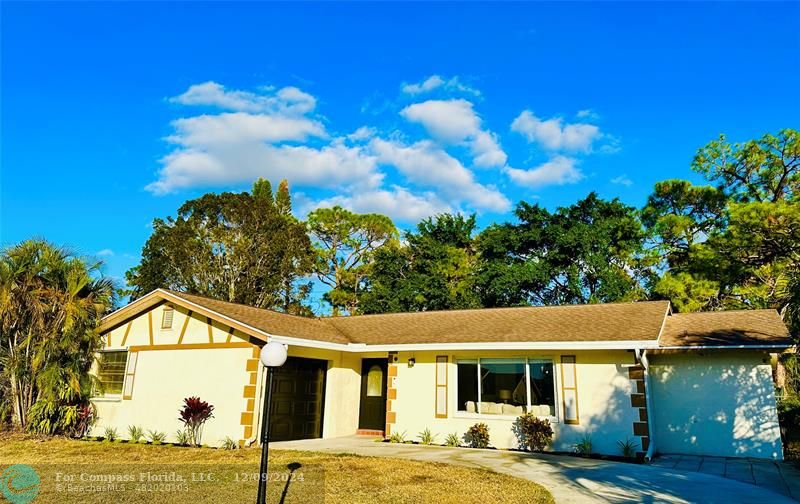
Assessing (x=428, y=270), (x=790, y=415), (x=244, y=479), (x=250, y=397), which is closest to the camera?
(x=244, y=479)

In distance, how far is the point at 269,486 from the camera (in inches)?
287

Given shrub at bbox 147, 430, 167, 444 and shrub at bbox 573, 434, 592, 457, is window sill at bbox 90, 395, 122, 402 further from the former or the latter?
shrub at bbox 573, 434, 592, 457

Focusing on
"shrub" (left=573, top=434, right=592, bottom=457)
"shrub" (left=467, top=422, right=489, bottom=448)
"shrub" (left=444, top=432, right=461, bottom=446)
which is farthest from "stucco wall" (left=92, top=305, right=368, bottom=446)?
"shrub" (left=573, top=434, right=592, bottom=457)

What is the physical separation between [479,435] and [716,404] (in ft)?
17.1

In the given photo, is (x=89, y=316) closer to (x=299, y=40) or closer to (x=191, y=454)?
(x=191, y=454)

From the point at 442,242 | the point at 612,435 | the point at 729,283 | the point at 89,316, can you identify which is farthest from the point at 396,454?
the point at 442,242

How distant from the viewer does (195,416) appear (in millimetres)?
11797

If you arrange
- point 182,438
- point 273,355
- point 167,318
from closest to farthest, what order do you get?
1. point 273,355
2. point 182,438
3. point 167,318

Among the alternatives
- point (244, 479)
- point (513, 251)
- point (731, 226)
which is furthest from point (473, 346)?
point (513, 251)

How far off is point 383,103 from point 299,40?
10.7 ft

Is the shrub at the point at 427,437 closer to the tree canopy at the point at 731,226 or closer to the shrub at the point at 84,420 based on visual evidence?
the shrub at the point at 84,420

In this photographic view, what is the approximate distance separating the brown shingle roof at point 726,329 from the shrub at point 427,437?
5.71 meters

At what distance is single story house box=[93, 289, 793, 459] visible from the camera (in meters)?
10.9

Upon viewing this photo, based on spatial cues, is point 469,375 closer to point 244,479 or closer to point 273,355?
point 244,479
